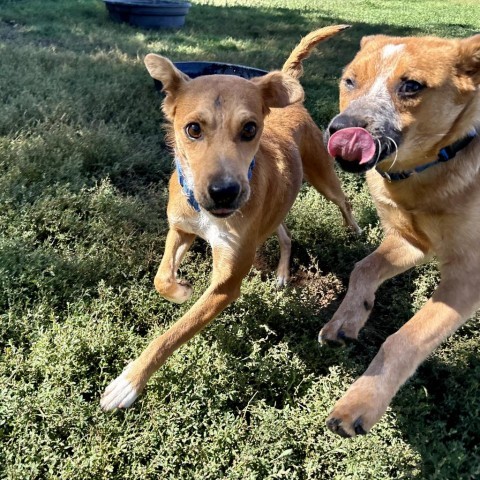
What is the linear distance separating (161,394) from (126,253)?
1.36 m

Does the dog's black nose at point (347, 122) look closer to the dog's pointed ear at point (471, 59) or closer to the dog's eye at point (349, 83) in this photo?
the dog's eye at point (349, 83)

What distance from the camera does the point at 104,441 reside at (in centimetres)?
294

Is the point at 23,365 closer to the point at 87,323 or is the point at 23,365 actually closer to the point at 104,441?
the point at 87,323

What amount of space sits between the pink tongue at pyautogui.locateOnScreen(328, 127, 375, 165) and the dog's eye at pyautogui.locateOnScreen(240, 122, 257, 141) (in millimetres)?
793

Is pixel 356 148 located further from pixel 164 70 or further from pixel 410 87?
pixel 164 70

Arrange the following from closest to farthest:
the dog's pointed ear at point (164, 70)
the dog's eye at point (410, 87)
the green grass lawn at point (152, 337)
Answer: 1. the dog's eye at point (410, 87)
2. the green grass lawn at point (152, 337)
3. the dog's pointed ear at point (164, 70)

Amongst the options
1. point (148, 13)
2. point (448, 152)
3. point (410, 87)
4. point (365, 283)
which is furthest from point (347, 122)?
point (148, 13)

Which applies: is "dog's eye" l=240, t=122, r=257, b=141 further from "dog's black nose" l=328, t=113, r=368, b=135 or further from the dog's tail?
the dog's tail

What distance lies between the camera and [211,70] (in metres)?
7.18

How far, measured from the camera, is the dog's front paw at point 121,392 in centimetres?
307

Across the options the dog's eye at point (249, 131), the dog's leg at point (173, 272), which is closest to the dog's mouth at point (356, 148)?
the dog's eye at point (249, 131)

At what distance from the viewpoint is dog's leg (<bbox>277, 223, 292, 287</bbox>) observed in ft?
14.7

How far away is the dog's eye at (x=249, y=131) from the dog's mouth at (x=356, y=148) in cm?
78

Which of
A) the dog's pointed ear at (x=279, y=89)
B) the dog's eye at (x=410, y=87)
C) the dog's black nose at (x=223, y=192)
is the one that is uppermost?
the dog's eye at (x=410, y=87)
